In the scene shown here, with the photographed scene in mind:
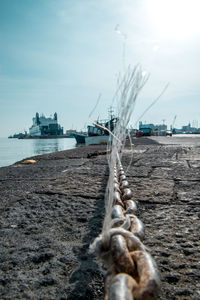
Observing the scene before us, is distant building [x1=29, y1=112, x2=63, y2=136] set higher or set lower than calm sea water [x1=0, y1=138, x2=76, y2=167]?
higher

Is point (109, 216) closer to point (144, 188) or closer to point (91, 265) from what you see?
point (91, 265)

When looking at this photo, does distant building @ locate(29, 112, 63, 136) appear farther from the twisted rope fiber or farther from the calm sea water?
the twisted rope fiber

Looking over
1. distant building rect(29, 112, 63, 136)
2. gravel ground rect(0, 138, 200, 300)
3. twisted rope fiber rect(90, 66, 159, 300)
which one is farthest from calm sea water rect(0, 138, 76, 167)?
distant building rect(29, 112, 63, 136)

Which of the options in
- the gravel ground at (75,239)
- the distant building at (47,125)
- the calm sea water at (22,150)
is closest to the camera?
the gravel ground at (75,239)

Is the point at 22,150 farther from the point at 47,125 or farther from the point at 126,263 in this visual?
the point at 47,125

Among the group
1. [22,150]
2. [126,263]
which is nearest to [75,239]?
[126,263]

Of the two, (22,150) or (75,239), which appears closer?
(75,239)

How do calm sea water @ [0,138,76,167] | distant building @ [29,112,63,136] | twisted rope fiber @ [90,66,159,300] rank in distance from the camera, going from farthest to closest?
distant building @ [29,112,63,136], calm sea water @ [0,138,76,167], twisted rope fiber @ [90,66,159,300]

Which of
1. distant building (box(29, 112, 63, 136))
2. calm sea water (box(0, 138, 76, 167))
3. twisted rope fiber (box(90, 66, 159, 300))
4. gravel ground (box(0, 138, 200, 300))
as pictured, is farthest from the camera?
distant building (box(29, 112, 63, 136))

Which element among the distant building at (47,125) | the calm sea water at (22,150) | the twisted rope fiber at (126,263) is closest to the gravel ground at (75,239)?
the twisted rope fiber at (126,263)

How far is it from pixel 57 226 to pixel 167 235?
0.60m

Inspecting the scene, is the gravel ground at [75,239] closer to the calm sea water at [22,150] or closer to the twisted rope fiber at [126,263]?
the twisted rope fiber at [126,263]

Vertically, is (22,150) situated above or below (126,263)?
below

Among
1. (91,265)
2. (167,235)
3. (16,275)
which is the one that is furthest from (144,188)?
(16,275)
